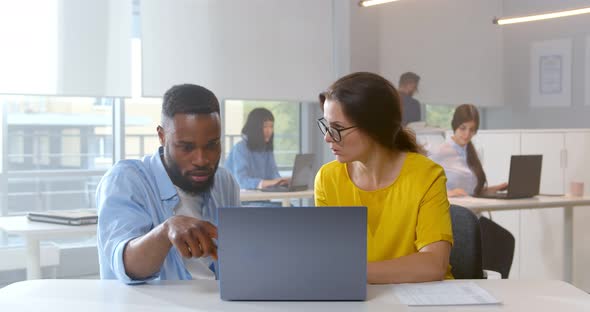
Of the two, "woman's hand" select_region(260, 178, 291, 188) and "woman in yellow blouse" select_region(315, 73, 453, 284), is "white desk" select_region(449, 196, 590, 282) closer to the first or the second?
"woman's hand" select_region(260, 178, 291, 188)

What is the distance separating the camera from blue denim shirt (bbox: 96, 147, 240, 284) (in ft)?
6.11

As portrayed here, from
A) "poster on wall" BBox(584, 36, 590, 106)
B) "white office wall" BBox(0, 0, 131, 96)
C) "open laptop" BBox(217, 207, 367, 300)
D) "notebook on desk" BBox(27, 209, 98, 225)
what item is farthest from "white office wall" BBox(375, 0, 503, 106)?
"open laptop" BBox(217, 207, 367, 300)

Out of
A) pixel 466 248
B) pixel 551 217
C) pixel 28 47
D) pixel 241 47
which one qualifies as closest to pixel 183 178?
pixel 466 248

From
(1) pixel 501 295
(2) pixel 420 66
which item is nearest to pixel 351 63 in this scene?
(2) pixel 420 66

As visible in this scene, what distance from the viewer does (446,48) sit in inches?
327

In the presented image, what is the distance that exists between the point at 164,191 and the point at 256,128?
4.43 metres

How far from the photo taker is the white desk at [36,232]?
3.58 m

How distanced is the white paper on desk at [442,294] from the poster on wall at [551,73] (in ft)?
22.0

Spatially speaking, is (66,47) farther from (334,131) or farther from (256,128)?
(334,131)

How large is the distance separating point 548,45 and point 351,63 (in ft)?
8.30

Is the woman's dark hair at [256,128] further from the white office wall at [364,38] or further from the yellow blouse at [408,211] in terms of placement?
the yellow blouse at [408,211]

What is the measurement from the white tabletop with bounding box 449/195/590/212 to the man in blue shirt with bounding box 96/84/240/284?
3171 millimetres

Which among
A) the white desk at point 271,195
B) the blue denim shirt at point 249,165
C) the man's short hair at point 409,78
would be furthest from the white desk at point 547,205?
the man's short hair at point 409,78

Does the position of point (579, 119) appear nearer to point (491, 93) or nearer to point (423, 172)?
point (491, 93)
